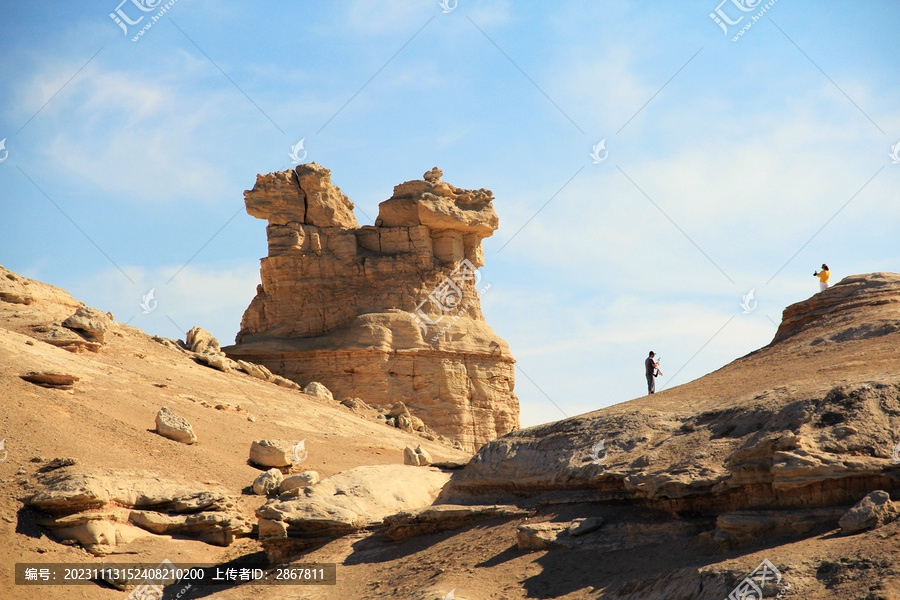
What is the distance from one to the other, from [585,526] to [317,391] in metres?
20.0

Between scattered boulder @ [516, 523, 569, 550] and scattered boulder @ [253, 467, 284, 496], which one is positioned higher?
scattered boulder @ [253, 467, 284, 496]

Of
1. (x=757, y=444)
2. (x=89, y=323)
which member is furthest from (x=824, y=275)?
(x=89, y=323)

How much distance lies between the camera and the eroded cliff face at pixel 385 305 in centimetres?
3203

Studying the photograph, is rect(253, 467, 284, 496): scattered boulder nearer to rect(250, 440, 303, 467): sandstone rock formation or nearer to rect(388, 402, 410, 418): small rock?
rect(250, 440, 303, 467): sandstone rock formation

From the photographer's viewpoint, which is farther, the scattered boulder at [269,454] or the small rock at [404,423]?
the small rock at [404,423]

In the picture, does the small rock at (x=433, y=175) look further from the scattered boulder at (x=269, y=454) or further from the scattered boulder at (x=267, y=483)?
the scattered boulder at (x=267, y=483)

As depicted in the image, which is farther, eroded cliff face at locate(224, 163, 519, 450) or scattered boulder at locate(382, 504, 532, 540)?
eroded cliff face at locate(224, 163, 519, 450)

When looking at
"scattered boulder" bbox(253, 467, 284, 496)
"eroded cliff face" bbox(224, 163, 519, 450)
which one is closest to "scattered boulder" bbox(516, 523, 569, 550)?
"scattered boulder" bbox(253, 467, 284, 496)

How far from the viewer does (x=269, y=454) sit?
65.2 feet

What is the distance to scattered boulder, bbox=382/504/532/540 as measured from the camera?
1228 centimetres

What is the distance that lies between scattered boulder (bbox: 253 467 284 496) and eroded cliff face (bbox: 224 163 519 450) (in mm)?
13199

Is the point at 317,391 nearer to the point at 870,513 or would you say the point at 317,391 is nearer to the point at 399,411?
the point at 399,411

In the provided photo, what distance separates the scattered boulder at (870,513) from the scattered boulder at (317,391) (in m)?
22.8

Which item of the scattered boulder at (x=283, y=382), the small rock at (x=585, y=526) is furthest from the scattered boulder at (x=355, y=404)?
the small rock at (x=585, y=526)
